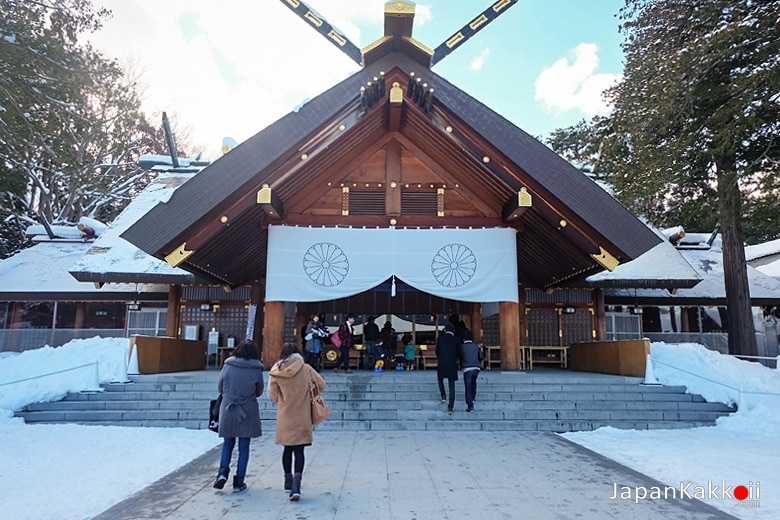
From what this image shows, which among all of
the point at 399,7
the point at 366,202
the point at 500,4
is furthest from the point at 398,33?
the point at 366,202

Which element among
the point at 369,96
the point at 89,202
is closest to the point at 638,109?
the point at 369,96

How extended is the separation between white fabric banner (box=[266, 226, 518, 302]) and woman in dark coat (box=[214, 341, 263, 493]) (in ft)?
19.4

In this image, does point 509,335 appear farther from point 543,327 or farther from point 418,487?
point 418,487

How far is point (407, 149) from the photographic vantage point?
485 inches

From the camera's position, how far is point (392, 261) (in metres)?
11.4

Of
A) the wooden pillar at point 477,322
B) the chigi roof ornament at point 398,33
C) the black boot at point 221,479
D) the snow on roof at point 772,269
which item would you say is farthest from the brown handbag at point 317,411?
the snow on roof at point 772,269

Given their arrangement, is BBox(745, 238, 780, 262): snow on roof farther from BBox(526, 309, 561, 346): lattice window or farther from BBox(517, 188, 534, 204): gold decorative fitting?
BBox(517, 188, 534, 204): gold decorative fitting

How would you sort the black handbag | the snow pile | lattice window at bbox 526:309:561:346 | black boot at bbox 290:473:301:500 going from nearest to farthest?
black boot at bbox 290:473:301:500, the black handbag, the snow pile, lattice window at bbox 526:309:561:346

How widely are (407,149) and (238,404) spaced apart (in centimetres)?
859

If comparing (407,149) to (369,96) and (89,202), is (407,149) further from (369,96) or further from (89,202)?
(89,202)

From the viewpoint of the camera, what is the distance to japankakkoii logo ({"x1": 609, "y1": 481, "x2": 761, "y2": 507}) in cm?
488

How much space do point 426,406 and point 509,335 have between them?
3.22 metres

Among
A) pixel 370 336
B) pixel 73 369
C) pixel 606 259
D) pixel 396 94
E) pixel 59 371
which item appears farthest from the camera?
pixel 370 336

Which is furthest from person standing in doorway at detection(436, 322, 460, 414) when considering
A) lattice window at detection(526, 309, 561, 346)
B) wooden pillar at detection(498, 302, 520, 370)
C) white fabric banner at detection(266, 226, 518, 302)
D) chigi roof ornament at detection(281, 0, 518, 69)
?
lattice window at detection(526, 309, 561, 346)
